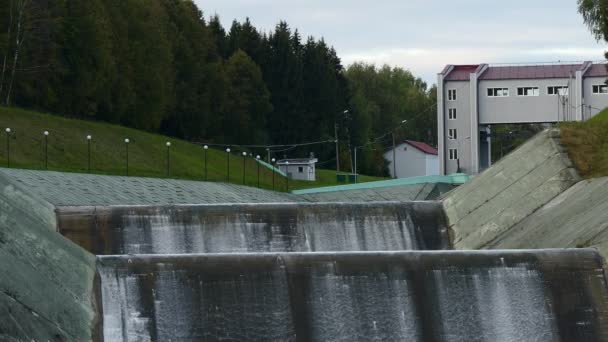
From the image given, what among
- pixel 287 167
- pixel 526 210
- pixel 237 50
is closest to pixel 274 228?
pixel 526 210

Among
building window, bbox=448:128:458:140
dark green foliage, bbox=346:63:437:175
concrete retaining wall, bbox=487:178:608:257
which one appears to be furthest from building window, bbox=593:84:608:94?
dark green foliage, bbox=346:63:437:175

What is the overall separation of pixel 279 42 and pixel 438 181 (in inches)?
2333

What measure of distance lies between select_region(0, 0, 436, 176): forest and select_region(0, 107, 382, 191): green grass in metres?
3.84

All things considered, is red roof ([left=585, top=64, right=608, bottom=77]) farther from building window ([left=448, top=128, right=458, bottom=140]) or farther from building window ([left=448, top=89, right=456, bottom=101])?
building window ([left=448, top=128, right=458, bottom=140])

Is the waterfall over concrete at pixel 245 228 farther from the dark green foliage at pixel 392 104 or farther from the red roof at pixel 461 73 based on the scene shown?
the dark green foliage at pixel 392 104

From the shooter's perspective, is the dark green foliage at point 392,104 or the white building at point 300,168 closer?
the white building at point 300,168

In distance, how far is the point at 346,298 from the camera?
35.7 metres

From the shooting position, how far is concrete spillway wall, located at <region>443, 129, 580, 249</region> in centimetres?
5112

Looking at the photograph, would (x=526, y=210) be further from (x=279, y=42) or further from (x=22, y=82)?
(x=279, y=42)

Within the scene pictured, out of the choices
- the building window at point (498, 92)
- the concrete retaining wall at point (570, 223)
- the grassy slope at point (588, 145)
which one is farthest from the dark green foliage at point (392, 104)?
the concrete retaining wall at point (570, 223)

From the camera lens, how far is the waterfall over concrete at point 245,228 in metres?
47.1

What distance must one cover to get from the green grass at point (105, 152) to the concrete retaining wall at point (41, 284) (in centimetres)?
2900

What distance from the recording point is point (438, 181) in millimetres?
75375

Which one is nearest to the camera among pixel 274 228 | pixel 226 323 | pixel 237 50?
pixel 226 323
